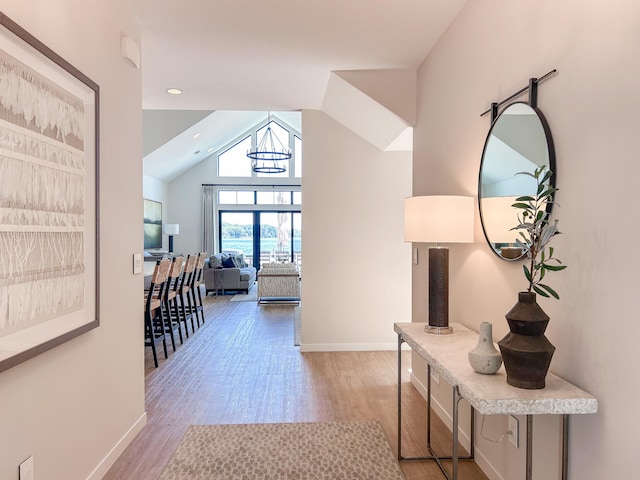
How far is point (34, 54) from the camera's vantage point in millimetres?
1604

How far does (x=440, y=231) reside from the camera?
Answer: 231 cm

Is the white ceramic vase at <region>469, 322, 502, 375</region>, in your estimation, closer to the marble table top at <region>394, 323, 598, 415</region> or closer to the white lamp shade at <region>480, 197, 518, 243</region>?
the marble table top at <region>394, 323, 598, 415</region>

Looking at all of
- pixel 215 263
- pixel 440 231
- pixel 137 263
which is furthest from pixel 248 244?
pixel 440 231

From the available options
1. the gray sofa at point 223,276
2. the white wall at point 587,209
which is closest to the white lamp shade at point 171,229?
the gray sofa at point 223,276

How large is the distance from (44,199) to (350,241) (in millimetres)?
3476

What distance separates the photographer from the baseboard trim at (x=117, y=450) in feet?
7.16

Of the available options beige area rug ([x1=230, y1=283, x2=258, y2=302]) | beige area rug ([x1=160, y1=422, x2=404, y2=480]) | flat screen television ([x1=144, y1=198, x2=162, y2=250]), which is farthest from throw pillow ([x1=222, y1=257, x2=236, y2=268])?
beige area rug ([x1=160, y1=422, x2=404, y2=480])

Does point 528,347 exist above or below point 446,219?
below

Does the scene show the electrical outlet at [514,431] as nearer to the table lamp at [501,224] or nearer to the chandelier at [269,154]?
the table lamp at [501,224]

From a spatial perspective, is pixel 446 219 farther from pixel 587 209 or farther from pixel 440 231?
pixel 587 209

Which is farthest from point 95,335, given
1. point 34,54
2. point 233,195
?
point 233,195

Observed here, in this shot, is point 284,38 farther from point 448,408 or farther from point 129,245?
point 448,408

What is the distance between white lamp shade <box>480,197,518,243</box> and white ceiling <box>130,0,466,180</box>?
4.29 feet

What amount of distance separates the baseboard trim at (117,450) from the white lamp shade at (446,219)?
210cm
